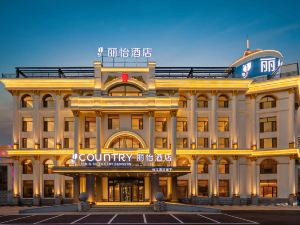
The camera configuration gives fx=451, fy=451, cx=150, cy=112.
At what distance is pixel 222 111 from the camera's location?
75.9 meters

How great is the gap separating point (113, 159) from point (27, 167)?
1686cm

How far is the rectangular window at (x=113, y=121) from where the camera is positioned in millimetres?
73562

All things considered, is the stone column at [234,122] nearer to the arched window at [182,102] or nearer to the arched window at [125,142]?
the arched window at [182,102]

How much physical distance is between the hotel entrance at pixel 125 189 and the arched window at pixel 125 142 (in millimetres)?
5430

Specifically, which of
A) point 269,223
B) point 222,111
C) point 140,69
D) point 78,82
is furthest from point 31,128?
point 269,223

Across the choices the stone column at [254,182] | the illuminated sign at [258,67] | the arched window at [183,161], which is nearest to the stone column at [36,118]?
the arched window at [183,161]

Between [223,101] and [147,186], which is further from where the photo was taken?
[223,101]

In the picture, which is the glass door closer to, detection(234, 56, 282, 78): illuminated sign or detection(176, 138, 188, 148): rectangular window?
detection(176, 138, 188, 148): rectangular window

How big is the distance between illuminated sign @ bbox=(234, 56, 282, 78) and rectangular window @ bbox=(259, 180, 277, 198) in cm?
1820

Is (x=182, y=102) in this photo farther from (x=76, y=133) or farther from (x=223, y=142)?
(x=76, y=133)

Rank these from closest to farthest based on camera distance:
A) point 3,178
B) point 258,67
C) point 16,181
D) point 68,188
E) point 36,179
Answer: point 36,179 < point 16,181 < point 68,188 < point 258,67 < point 3,178

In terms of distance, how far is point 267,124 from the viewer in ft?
247

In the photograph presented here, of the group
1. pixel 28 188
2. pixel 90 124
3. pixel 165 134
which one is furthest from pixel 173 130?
pixel 28 188

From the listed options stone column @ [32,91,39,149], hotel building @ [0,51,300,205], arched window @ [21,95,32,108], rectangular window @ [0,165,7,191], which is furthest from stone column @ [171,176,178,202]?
rectangular window @ [0,165,7,191]
